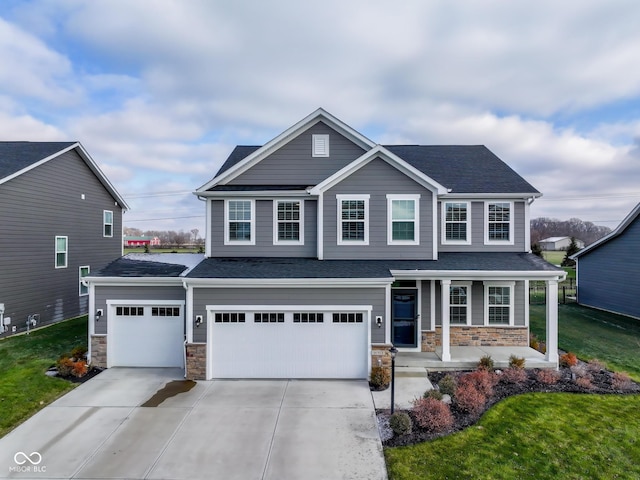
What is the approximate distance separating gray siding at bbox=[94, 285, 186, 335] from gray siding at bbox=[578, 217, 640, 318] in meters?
21.5

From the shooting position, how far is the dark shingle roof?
48.3ft

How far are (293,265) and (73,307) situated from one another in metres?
13.6

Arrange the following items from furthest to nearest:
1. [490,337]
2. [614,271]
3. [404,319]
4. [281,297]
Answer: [614,271] < [490,337] < [404,319] < [281,297]

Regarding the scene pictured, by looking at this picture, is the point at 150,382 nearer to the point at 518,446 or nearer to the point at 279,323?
the point at 279,323

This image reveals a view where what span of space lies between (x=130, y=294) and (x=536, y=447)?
11081mm

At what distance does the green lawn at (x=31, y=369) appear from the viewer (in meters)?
8.19

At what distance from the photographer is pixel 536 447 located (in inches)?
261

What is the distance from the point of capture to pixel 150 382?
974 cm

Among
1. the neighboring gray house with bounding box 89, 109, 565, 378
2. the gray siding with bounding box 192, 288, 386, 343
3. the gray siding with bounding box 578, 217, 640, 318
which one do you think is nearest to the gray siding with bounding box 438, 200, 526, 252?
the neighboring gray house with bounding box 89, 109, 565, 378

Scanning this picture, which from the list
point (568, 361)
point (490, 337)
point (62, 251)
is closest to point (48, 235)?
point (62, 251)

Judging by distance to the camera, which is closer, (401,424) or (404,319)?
(401,424)

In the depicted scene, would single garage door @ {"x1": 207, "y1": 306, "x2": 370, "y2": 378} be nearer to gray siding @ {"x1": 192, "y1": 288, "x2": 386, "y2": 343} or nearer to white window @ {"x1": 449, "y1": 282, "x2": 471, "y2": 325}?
gray siding @ {"x1": 192, "y1": 288, "x2": 386, "y2": 343}

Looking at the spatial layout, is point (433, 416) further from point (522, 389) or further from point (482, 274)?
Answer: point (482, 274)

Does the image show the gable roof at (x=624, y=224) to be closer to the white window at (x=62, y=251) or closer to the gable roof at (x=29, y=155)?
the gable roof at (x=29, y=155)
